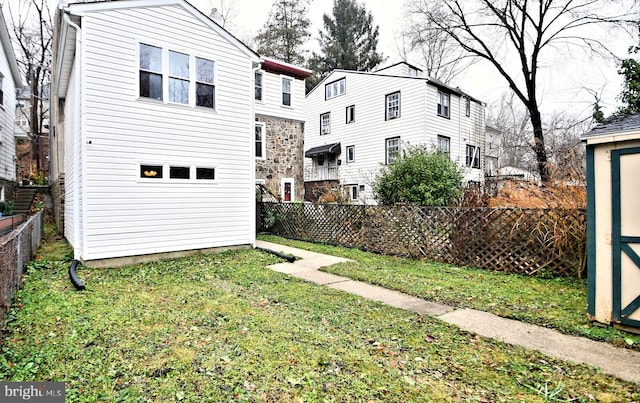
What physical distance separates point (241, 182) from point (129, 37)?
4.04 meters

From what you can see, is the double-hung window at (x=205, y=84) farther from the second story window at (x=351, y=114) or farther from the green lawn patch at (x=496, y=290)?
the second story window at (x=351, y=114)

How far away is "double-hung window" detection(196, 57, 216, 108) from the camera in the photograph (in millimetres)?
8445

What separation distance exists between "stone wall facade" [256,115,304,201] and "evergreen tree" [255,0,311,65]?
45.0 feet

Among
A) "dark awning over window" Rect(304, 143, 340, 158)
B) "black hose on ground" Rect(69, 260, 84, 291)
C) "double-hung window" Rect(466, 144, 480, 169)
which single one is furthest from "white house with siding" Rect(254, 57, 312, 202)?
"double-hung window" Rect(466, 144, 480, 169)

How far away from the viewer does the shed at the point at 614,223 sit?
3701mm

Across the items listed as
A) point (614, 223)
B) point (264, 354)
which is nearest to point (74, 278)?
point (264, 354)

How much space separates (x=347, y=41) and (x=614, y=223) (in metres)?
30.6

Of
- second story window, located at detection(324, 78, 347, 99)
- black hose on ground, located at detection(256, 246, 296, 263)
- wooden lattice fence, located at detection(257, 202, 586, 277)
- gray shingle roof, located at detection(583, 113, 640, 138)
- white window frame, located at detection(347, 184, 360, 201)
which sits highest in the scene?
second story window, located at detection(324, 78, 347, 99)

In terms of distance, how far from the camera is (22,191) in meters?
14.0

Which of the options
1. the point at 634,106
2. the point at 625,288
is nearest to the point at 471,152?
the point at 634,106

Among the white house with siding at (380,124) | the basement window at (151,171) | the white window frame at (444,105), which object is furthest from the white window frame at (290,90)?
the basement window at (151,171)

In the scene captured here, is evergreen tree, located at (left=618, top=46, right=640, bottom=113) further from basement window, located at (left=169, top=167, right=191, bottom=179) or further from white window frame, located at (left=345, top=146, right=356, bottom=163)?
basement window, located at (left=169, top=167, right=191, bottom=179)

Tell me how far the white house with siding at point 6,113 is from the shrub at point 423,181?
1452 cm

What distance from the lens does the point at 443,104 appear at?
64.0 feet
